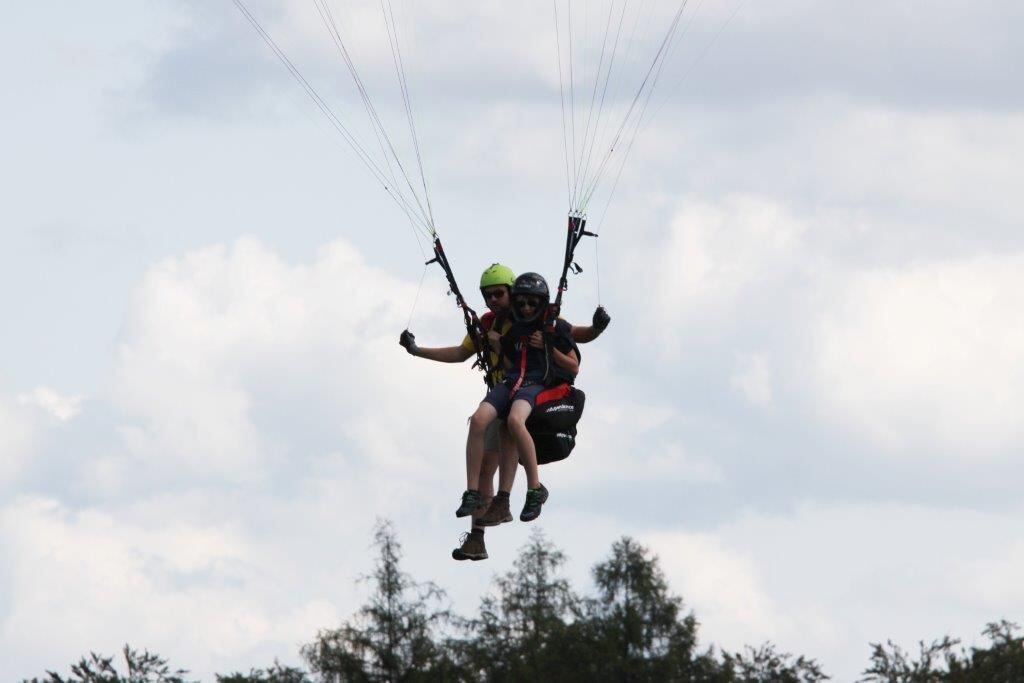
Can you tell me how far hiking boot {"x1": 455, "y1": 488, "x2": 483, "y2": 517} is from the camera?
29734 mm

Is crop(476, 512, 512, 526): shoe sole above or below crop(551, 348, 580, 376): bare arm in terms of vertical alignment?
below

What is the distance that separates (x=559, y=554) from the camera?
8600 cm

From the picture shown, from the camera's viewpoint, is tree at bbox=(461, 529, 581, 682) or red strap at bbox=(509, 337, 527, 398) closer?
red strap at bbox=(509, 337, 527, 398)

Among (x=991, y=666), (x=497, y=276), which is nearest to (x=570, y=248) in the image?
(x=497, y=276)

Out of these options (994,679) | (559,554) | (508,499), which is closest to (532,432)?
(508,499)

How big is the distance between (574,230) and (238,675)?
5517 centimetres

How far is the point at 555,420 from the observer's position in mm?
29875

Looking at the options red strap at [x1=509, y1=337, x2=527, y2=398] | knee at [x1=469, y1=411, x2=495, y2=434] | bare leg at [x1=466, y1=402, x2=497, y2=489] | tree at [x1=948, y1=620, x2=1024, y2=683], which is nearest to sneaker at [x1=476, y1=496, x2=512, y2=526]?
bare leg at [x1=466, y1=402, x2=497, y2=489]

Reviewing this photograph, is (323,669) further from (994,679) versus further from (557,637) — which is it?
(994,679)

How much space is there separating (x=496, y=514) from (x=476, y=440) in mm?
918

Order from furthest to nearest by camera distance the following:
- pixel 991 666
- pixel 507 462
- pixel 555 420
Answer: pixel 991 666, pixel 507 462, pixel 555 420

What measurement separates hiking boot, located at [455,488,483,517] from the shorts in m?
0.51

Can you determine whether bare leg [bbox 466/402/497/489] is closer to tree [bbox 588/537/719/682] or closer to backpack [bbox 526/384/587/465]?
backpack [bbox 526/384/587/465]

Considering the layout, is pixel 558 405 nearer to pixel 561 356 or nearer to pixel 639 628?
pixel 561 356
